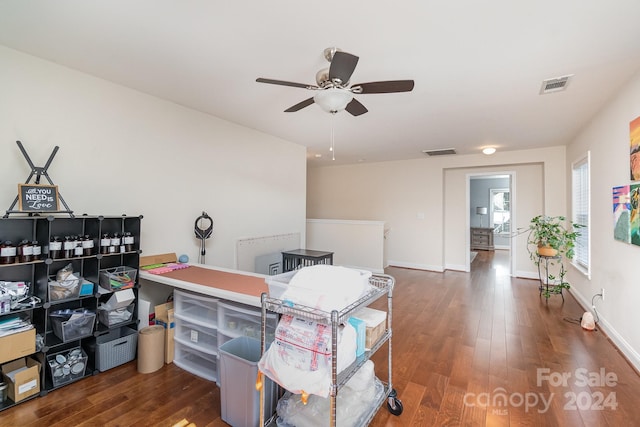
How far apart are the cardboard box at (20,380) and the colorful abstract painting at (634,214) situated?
4.57 meters

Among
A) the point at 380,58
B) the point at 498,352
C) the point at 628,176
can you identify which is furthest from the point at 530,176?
the point at 380,58

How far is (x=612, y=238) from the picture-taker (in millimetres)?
2895

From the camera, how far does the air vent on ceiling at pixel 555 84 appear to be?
2516 millimetres

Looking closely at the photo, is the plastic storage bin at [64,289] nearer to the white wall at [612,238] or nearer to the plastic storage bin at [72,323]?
the plastic storage bin at [72,323]

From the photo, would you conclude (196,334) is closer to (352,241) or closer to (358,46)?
(358,46)

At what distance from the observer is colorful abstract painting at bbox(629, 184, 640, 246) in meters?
2.36

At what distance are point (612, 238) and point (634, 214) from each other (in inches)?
23.8

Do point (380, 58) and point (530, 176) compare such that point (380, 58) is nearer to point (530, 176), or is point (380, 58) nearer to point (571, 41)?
point (571, 41)

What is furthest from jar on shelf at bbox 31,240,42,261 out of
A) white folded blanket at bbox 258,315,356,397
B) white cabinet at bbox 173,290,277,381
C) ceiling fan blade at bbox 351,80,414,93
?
ceiling fan blade at bbox 351,80,414,93

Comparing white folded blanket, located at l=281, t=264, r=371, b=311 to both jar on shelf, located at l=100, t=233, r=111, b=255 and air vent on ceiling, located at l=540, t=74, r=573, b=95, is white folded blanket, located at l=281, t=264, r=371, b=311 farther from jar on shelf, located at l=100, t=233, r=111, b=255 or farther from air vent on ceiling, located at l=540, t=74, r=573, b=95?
air vent on ceiling, located at l=540, t=74, r=573, b=95

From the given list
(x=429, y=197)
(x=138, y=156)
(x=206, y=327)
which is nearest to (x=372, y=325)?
(x=206, y=327)

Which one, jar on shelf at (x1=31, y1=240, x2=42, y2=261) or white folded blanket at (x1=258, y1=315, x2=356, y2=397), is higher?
jar on shelf at (x1=31, y1=240, x2=42, y2=261)

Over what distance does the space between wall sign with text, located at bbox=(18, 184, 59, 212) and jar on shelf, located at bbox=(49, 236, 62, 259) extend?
244mm

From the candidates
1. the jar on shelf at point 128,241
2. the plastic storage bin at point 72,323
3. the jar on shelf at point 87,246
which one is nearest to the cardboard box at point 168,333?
the plastic storage bin at point 72,323
